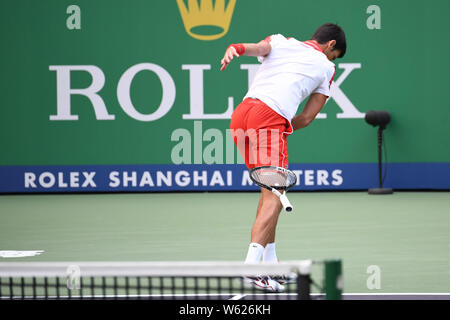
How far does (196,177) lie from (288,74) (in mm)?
5133

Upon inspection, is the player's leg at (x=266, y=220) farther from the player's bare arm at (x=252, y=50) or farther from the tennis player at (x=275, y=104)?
the player's bare arm at (x=252, y=50)

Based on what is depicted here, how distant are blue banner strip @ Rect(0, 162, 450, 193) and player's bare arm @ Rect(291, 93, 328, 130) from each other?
4.95 meters

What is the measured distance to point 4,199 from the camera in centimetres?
838

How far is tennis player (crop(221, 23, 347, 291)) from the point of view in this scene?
3578mm

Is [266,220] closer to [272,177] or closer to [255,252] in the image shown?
[255,252]

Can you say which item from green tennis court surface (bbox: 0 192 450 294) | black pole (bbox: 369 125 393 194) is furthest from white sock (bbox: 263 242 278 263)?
black pole (bbox: 369 125 393 194)

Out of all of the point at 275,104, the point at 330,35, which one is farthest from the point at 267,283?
the point at 330,35

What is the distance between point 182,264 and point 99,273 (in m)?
0.20

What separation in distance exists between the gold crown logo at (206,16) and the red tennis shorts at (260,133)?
5112mm

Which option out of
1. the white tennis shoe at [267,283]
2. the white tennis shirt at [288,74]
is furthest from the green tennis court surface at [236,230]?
the white tennis shirt at [288,74]

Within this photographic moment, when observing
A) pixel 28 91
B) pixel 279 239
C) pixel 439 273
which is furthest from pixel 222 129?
pixel 439 273

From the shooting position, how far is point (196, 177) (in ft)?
28.6

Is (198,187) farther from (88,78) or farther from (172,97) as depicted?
(88,78)

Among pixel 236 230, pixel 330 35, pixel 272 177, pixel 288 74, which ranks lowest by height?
pixel 236 230
